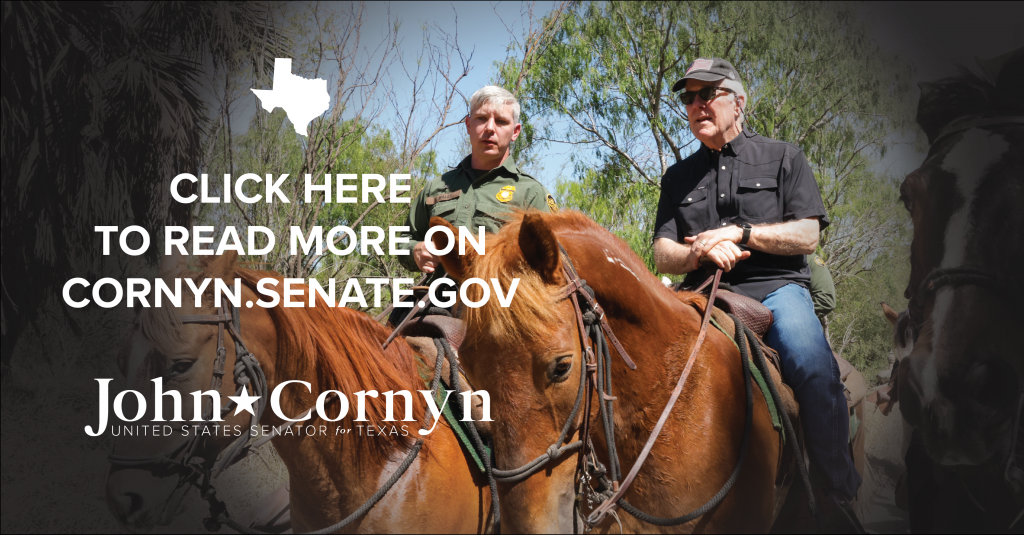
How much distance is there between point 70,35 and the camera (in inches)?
254

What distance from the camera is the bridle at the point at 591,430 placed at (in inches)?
90.3

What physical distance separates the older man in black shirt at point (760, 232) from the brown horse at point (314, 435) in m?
1.49

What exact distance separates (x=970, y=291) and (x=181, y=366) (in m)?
3.31

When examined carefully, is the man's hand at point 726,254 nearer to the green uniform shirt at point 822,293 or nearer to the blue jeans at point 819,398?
the blue jeans at point 819,398

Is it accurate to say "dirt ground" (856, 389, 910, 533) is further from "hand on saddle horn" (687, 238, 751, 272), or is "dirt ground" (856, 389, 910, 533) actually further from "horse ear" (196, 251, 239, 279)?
"horse ear" (196, 251, 239, 279)

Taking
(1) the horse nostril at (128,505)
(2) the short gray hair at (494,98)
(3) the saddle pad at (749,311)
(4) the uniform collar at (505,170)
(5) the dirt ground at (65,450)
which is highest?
(2) the short gray hair at (494,98)

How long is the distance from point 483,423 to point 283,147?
686cm

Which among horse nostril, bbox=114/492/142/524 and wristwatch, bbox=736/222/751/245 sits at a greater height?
wristwatch, bbox=736/222/751/245

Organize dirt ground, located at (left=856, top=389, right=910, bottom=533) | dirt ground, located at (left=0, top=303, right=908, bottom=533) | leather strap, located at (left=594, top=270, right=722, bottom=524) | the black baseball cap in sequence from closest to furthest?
leather strap, located at (left=594, top=270, right=722, bottom=524)
the black baseball cap
dirt ground, located at (left=856, top=389, right=910, bottom=533)
dirt ground, located at (left=0, top=303, right=908, bottom=533)

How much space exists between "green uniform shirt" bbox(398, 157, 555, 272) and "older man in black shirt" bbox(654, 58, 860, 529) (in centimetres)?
97

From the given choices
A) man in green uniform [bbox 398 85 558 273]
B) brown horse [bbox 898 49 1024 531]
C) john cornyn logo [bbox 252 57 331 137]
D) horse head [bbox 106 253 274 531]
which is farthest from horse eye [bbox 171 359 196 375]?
john cornyn logo [bbox 252 57 331 137]

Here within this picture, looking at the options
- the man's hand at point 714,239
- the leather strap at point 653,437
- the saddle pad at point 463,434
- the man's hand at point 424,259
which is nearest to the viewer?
the leather strap at point 653,437

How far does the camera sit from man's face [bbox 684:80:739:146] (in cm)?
315

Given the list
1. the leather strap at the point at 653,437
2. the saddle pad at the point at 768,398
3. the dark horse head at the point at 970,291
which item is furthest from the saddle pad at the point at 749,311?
the dark horse head at the point at 970,291
